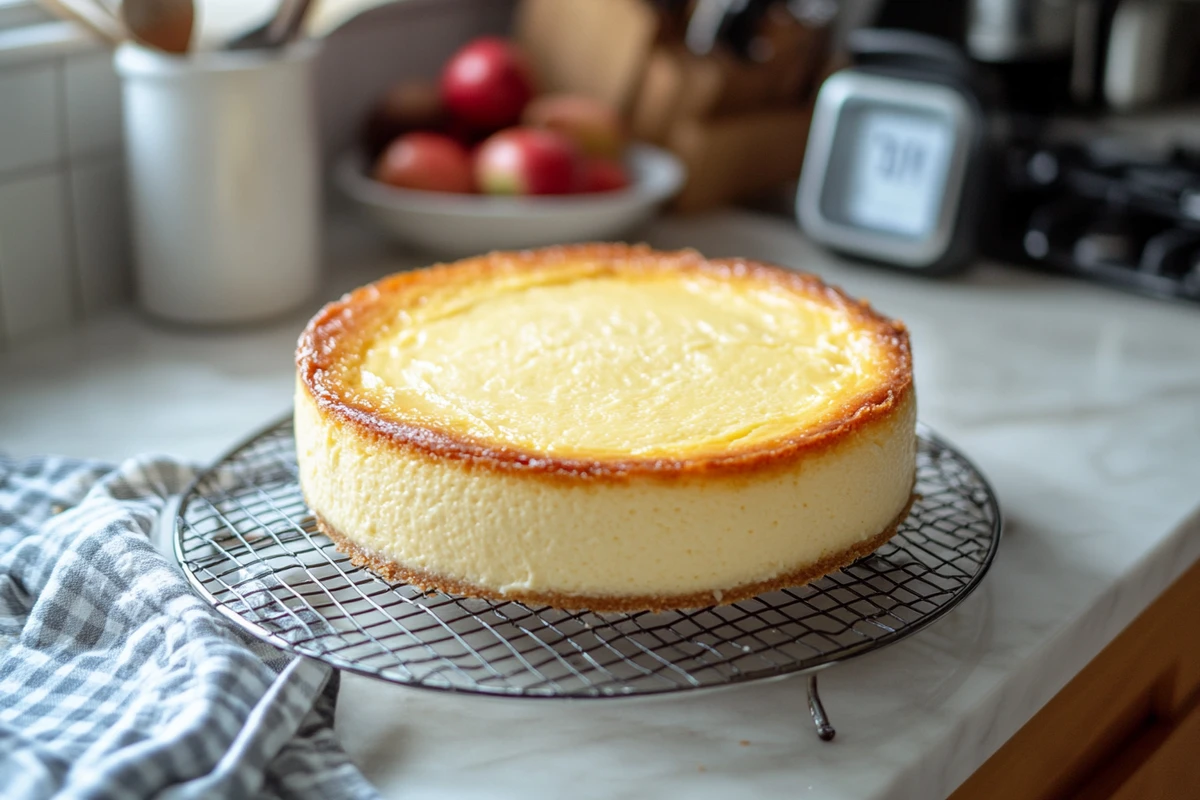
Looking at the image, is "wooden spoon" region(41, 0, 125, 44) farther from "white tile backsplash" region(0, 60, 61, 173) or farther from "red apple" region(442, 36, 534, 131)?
"red apple" region(442, 36, 534, 131)

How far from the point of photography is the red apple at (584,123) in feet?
5.33

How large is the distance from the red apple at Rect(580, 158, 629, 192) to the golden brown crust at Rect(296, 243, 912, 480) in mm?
426

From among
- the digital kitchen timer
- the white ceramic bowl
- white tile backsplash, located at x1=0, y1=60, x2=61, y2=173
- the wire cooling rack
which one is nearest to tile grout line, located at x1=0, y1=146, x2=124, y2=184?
white tile backsplash, located at x1=0, y1=60, x2=61, y2=173

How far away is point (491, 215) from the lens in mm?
1470

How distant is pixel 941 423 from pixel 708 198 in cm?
68

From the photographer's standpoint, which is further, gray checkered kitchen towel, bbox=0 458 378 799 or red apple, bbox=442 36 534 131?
red apple, bbox=442 36 534 131

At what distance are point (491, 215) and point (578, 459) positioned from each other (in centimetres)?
75

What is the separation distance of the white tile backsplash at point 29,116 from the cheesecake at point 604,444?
0.52 metres

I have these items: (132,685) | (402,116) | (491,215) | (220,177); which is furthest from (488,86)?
(132,685)

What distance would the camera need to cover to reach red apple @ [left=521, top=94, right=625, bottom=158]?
1.62 metres

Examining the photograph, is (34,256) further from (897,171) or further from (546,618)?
(897,171)

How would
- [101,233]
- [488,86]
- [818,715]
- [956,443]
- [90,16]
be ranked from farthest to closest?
[488,86] < [101,233] < [90,16] < [956,443] < [818,715]

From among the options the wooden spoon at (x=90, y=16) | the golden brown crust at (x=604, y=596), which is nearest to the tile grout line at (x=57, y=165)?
the wooden spoon at (x=90, y=16)

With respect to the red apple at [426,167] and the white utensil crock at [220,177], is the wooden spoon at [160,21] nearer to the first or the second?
the white utensil crock at [220,177]
